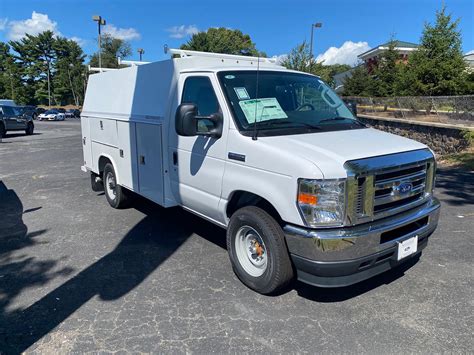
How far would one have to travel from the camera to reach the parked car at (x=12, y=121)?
21.2 metres

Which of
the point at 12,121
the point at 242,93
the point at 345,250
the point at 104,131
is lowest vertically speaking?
the point at 345,250

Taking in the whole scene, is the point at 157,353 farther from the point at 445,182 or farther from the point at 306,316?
the point at 445,182

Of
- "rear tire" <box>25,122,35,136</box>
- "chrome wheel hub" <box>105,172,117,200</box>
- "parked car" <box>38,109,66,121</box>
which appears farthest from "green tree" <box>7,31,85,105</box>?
"chrome wheel hub" <box>105,172,117,200</box>

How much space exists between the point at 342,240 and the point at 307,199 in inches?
16.9

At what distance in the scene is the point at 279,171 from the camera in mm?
3285

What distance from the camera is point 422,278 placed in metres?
4.11

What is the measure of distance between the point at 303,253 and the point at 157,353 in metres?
1.39

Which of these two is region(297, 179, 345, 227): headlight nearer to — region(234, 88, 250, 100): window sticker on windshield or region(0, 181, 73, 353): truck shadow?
region(234, 88, 250, 100): window sticker on windshield

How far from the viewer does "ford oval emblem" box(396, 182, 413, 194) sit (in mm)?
3420

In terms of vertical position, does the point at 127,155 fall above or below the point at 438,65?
below

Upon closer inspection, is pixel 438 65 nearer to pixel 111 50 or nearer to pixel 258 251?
pixel 258 251

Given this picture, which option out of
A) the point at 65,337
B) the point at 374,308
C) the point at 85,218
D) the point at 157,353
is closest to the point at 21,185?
the point at 85,218

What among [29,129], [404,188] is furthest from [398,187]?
[29,129]

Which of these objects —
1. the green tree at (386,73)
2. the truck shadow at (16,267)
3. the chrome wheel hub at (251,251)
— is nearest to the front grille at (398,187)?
the chrome wheel hub at (251,251)
